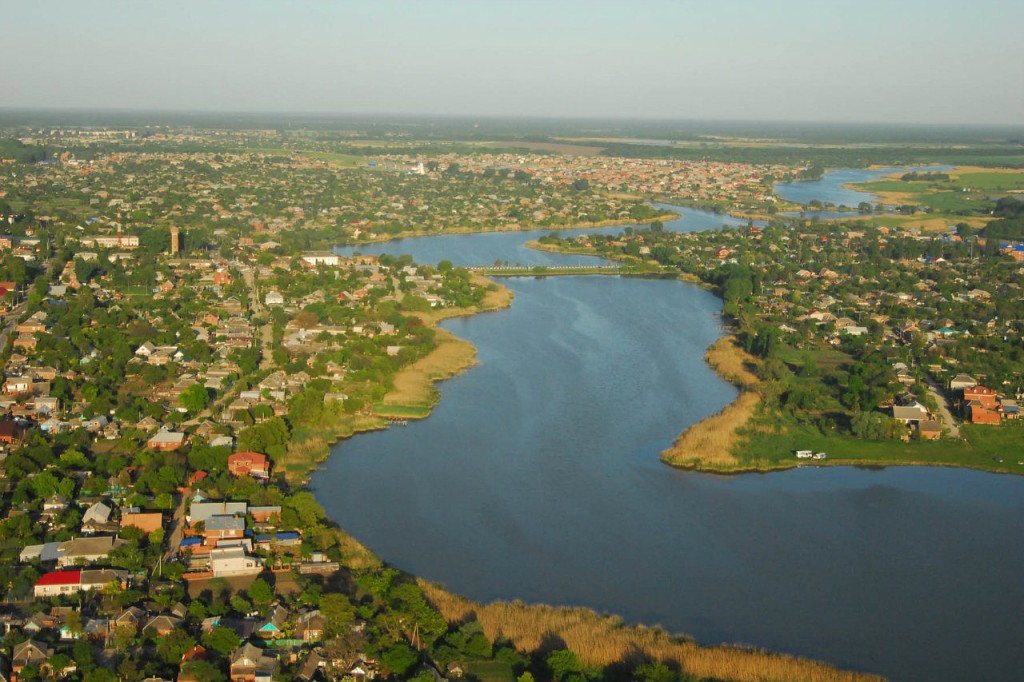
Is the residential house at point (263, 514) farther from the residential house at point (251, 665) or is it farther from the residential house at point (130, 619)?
the residential house at point (251, 665)

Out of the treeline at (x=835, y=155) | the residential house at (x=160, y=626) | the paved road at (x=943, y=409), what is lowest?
the paved road at (x=943, y=409)

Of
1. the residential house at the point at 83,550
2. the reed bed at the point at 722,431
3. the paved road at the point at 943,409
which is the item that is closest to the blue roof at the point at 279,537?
the residential house at the point at 83,550

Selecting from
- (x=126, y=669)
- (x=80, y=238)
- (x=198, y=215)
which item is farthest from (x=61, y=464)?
(x=198, y=215)

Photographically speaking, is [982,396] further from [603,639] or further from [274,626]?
[274,626]

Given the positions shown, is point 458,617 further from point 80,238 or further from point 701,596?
point 80,238

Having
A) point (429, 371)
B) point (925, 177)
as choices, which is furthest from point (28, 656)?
point (925, 177)

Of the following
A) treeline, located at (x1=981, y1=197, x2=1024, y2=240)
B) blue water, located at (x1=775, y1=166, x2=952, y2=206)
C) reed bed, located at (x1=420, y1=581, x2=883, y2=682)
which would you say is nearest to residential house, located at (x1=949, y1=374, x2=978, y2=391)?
reed bed, located at (x1=420, y1=581, x2=883, y2=682)

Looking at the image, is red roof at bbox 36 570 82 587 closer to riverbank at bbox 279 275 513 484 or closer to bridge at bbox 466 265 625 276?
riverbank at bbox 279 275 513 484
